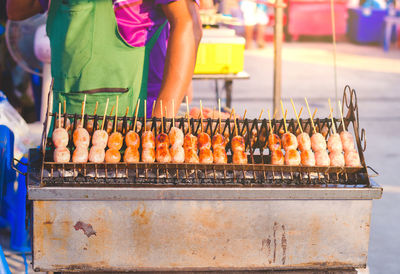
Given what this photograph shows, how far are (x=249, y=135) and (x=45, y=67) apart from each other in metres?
4.13

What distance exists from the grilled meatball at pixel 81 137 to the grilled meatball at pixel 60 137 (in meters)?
0.05

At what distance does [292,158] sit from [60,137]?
3.19 ft

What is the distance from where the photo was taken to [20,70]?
6.95 meters

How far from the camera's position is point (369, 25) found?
17328 mm

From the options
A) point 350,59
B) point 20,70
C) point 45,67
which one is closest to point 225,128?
point 45,67

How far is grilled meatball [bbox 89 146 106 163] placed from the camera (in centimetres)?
236

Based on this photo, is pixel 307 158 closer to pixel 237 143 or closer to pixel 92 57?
pixel 237 143

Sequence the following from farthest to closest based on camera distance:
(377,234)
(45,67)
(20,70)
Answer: (20,70) → (45,67) → (377,234)

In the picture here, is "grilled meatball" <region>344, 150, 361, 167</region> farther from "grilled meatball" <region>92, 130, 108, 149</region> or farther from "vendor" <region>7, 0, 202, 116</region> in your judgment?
"grilled meatball" <region>92, 130, 108, 149</region>

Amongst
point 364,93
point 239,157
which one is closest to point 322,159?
point 239,157

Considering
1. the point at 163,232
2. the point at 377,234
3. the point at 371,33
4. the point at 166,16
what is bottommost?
the point at 377,234

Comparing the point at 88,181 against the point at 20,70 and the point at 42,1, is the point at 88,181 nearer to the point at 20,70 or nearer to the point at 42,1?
the point at 42,1

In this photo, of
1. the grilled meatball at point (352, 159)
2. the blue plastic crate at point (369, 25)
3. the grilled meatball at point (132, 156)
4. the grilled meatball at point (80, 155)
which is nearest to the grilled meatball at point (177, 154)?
the grilled meatball at point (132, 156)

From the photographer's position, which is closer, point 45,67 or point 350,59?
point 45,67
